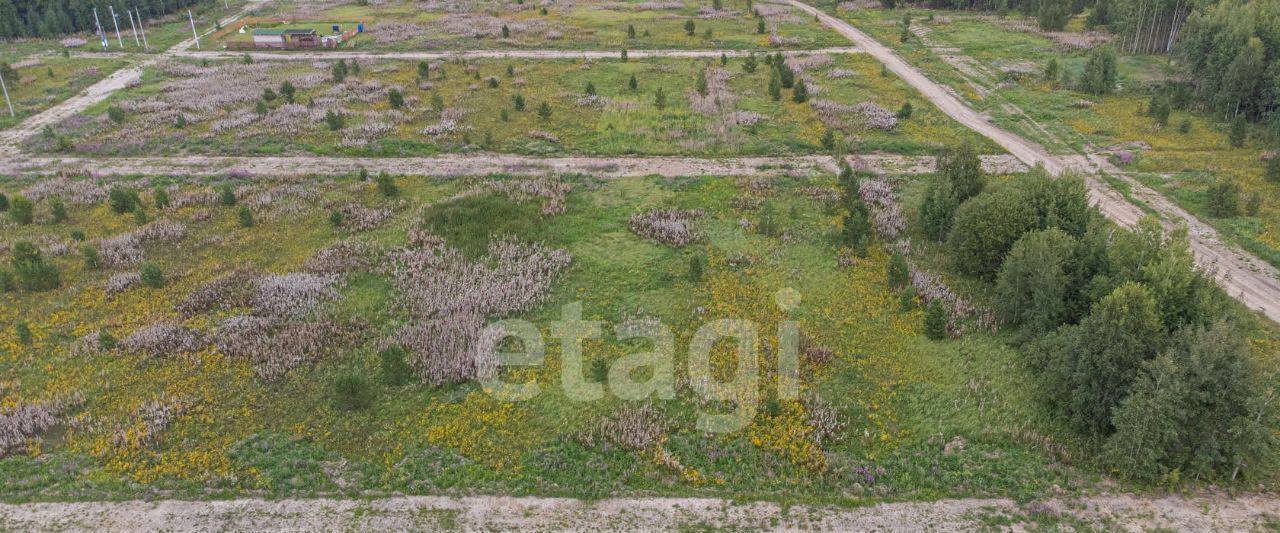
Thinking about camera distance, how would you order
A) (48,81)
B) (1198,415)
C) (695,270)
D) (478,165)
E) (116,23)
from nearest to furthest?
(1198,415)
(695,270)
(478,165)
(48,81)
(116,23)

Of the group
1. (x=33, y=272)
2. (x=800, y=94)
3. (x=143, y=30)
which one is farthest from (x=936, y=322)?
(x=143, y=30)

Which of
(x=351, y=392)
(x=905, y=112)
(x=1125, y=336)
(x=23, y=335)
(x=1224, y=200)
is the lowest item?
(x=351, y=392)

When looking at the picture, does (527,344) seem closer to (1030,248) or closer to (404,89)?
(1030,248)

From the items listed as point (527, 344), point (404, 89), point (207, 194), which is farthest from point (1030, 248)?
point (404, 89)

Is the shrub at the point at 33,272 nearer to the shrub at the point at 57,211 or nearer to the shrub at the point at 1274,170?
the shrub at the point at 57,211

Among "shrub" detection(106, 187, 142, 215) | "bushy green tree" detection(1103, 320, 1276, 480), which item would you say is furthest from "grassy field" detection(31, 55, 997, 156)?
"bushy green tree" detection(1103, 320, 1276, 480)

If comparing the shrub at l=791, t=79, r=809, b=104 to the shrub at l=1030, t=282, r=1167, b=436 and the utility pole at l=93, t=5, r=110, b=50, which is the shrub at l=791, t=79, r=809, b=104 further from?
the utility pole at l=93, t=5, r=110, b=50

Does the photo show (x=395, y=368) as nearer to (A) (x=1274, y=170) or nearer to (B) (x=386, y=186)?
(B) (x=386, y=186)
